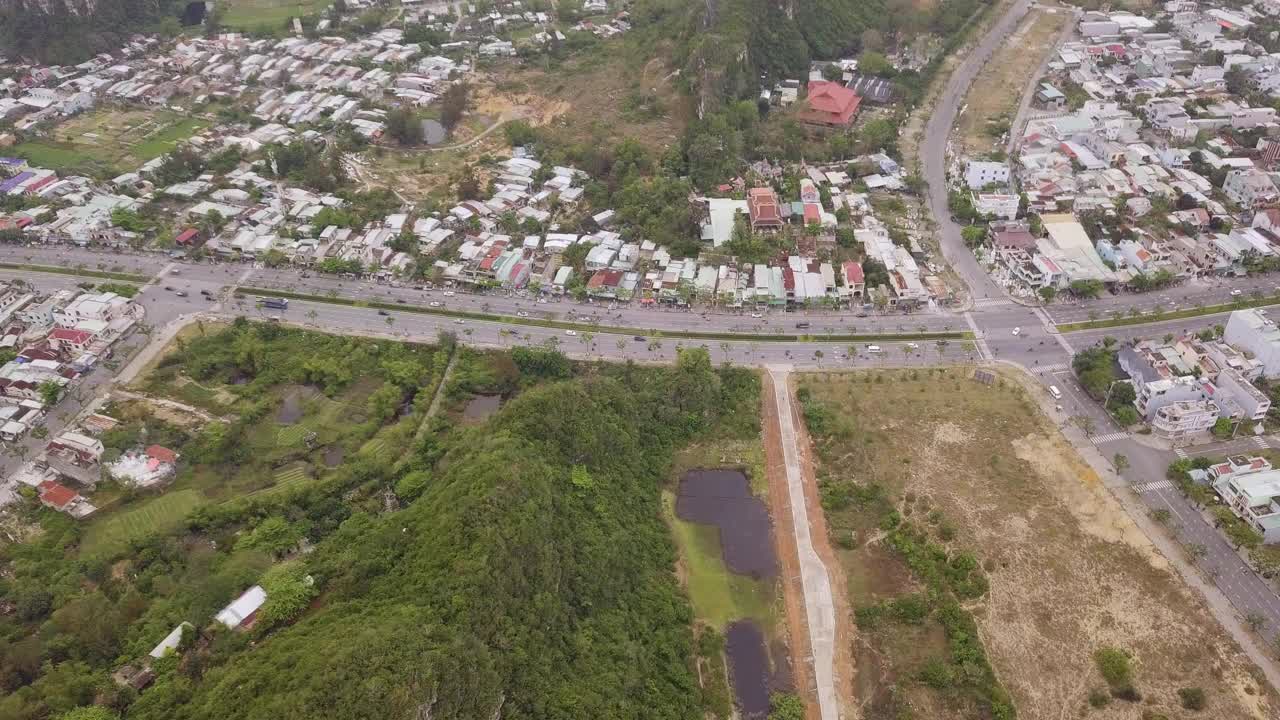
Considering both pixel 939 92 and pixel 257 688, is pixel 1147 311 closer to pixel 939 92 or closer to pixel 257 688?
pixel 939 92

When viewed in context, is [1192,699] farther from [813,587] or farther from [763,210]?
[763,210]

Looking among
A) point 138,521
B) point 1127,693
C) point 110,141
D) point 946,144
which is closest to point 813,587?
point 1127,693

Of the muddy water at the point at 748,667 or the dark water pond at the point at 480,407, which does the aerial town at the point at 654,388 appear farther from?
the dark water pond at the point at 480,407

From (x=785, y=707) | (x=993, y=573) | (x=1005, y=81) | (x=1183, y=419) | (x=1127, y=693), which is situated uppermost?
(x=1005, y=81)

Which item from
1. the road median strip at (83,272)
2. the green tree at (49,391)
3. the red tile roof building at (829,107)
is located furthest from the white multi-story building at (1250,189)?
the green tree at (49,391)

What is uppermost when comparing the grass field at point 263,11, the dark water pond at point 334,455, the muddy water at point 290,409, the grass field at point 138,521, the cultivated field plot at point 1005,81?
the grass field at point 263,11

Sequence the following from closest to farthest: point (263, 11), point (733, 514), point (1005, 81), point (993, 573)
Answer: point (993, 573)
point (733, 514)
point (1005, 81)
point (263, 11)

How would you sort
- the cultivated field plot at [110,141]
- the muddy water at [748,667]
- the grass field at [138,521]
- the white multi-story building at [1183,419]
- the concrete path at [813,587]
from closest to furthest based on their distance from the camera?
the muddy water at [748,667] → the concrete path at [813,587] → the grass field at [138,521] → the white multi-story building at [1183,419] → the cultivated field plot at [110,141]
